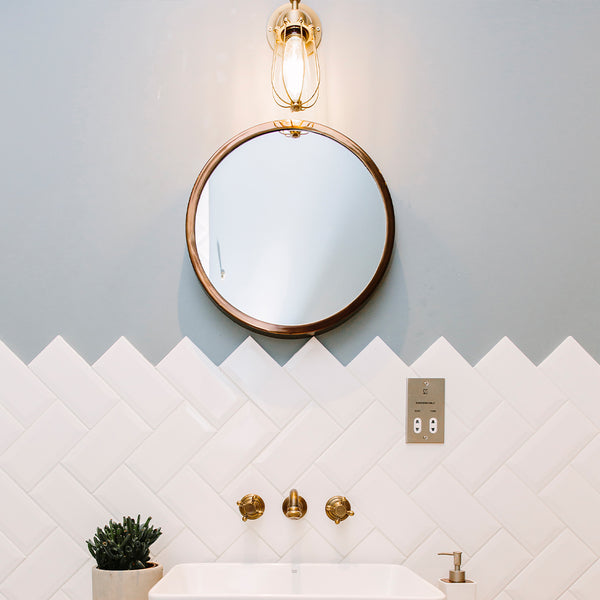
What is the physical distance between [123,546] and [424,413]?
0.70 m

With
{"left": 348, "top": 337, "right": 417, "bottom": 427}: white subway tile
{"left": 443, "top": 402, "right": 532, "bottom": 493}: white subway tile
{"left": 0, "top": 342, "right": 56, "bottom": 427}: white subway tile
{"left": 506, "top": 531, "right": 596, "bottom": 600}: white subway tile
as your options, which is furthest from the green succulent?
{"left": 506, "top": 531, "right": 596, "bottom": 600}: white subway tile

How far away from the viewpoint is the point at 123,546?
1274mm

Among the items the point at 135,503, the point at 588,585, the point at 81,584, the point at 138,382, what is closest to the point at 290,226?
the point at 138,382

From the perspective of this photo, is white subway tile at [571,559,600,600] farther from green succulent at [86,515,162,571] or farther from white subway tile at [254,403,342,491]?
green succulent at [86,515,162,571]

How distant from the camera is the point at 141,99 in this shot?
1.50 m

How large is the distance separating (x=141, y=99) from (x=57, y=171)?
263mm

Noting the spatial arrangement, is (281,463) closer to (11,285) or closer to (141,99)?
(11,285)

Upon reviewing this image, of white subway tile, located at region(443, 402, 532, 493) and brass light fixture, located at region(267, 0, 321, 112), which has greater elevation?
brass light fixture, located at region(267, 0, 321, 112)

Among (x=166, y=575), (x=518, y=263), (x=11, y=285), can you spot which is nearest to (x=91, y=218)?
(x=11, y=285)

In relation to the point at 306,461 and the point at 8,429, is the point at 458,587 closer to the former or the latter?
the point at 306,461

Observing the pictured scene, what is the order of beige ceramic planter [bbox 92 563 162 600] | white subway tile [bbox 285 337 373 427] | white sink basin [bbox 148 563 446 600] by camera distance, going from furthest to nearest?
white subway tile [bbox 285 337 373 427] → white sink basin [bbox 148 563 446 600] → beige ceramic planter [bbox 92 563 162 600]

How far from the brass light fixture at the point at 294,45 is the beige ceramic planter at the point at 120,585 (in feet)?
3.42

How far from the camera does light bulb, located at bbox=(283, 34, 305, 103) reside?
1382 millimetres

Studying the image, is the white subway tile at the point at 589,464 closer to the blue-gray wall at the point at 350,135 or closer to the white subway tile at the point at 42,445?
the blue-gray wall at the point at 350,135
